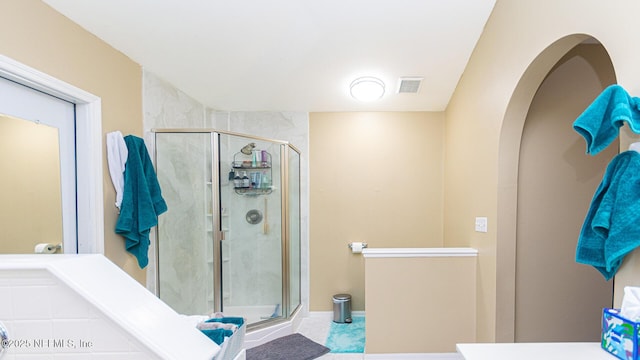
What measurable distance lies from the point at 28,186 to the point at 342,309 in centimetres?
262

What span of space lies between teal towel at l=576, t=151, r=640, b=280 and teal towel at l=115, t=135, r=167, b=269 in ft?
7.35

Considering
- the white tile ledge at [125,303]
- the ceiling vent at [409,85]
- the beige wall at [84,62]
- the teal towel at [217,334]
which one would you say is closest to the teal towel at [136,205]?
the beige wall at [84,62]

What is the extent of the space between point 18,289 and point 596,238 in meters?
1.78

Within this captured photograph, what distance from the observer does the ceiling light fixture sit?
2.66 m

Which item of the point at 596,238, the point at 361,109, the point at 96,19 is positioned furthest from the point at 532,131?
the point at 96,19

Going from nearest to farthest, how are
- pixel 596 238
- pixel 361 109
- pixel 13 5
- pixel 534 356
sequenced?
pixel 534 356
pixel 596 238
pixel 13 5
pixel 361 109

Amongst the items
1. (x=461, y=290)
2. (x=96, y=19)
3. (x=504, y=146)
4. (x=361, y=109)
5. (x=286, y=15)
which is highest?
(x=286, y=15)

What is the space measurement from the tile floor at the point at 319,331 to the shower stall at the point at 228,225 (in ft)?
0.68

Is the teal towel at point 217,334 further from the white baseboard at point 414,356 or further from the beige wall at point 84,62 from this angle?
the white baseboard at point 414,356

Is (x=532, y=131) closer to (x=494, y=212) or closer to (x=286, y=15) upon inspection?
(x=494, y=212)

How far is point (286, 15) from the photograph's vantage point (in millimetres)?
2010

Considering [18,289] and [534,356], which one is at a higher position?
[18,289]

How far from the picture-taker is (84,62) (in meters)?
1.70

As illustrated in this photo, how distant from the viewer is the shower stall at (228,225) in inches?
95.3
